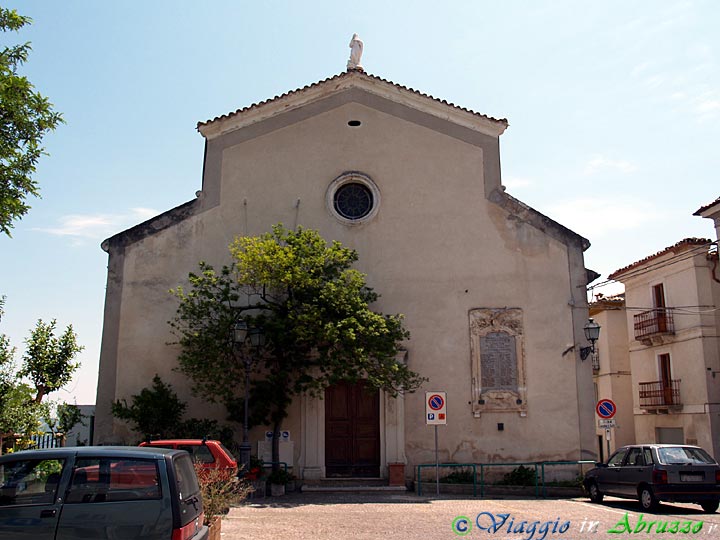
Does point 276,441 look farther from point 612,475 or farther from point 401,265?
point 612,475

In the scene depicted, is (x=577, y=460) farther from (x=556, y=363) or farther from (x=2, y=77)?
(x=2, y=77)

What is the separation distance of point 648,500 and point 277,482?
7827 millimetres

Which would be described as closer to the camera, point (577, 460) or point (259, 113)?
point (577, 460)

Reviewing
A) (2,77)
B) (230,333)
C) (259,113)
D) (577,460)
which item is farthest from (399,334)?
(2,77)

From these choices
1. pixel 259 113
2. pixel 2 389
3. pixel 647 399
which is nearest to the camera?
pixel 2 389

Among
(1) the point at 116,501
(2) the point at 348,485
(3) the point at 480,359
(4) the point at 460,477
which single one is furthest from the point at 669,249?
(1) the point at 116,501

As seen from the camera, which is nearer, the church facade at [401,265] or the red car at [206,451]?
the red car at [206,451]

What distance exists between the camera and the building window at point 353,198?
1872 centimetres

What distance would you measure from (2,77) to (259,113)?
10.1 m

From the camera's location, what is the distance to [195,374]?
15945mm

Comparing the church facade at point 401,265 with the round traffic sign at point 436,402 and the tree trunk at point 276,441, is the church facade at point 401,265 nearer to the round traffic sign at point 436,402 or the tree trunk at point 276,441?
the tree trunk at point 276,441

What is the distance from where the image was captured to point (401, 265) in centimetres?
1839

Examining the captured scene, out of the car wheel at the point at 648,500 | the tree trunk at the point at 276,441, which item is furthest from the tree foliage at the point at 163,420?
the car wheel at the point at 648,500

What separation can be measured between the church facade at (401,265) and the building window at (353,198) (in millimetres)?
42
